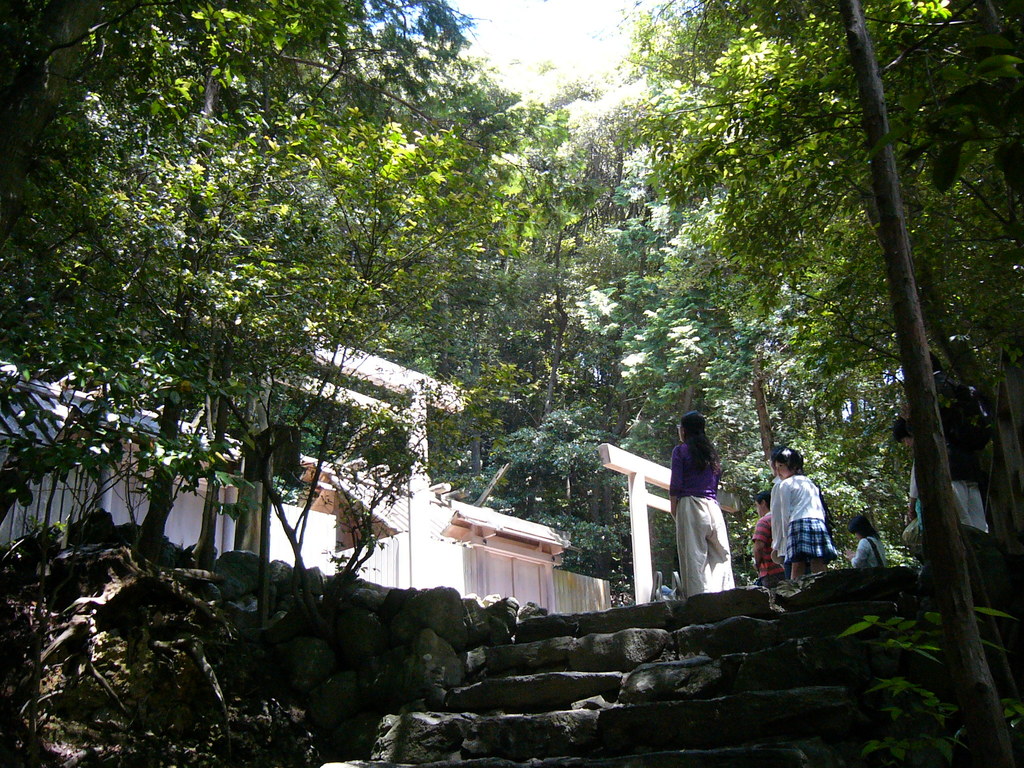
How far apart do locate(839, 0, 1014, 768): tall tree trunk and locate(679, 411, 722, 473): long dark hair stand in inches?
152

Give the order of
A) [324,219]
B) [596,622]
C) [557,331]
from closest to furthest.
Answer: [596,622] < [324,219] < [557,331]

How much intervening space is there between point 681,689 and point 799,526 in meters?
2.48

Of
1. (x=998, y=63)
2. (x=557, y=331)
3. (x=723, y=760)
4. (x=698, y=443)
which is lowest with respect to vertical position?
(x=723, y=760)

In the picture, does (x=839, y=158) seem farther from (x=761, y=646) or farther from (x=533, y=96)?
(x=533, y=96)

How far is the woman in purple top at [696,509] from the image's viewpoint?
7.23 metres

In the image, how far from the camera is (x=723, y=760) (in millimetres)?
3994

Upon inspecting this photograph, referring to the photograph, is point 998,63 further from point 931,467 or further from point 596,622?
point 596,622

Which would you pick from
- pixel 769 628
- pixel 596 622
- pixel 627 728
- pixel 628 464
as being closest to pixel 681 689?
pixel 627 728

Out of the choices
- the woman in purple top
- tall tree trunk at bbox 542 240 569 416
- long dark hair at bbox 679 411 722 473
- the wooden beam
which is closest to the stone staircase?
the woman in purple top

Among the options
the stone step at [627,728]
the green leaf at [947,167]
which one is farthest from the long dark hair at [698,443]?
the green leaf at [947,167]

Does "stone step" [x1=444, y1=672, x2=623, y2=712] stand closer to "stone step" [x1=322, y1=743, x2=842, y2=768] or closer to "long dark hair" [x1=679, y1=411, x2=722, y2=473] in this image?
"stone step" [x1=322, y1=743, x2=842, y2=768]

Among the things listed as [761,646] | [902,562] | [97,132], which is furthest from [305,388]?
[902,562]

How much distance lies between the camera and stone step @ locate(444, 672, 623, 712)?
559 centimetres

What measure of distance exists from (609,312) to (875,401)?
12997 millimetres
